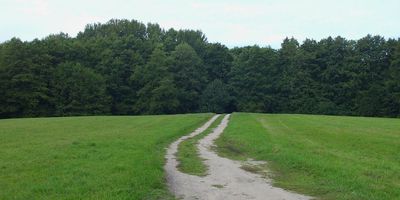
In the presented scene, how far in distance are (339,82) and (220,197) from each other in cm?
9326

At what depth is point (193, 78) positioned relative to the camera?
348 ft

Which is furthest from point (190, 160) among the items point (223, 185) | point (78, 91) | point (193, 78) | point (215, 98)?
point (193, 78)

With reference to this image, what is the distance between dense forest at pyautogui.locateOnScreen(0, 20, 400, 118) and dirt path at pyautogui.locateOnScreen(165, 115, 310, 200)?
74.0m

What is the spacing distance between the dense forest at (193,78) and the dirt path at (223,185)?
74008 millimetres

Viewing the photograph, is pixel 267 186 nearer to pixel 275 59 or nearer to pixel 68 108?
pixel 68 108

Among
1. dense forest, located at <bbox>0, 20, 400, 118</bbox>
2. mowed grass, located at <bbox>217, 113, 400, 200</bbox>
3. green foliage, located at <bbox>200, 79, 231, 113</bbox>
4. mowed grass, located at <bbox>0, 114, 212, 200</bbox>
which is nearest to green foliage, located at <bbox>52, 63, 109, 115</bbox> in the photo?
dense forest, located at <bbox>0, 20, 400, 118</bbox>

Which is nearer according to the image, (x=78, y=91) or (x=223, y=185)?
(x=223, y=185)

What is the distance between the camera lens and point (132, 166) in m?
16.8

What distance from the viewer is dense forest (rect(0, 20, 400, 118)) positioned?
88425 millimetres

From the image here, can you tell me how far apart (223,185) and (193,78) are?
302ft

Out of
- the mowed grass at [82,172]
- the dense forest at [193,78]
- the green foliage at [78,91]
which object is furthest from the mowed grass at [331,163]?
the dense forest at [193,78]

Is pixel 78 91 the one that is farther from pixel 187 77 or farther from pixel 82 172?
pixel 82 172

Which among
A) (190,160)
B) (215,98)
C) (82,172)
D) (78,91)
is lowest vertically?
(190,160)

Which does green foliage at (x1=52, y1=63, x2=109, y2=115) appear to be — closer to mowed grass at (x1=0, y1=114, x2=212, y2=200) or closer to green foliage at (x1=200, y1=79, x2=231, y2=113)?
green foliage at (x1=200, y1=79, x2=231, y2=113)
